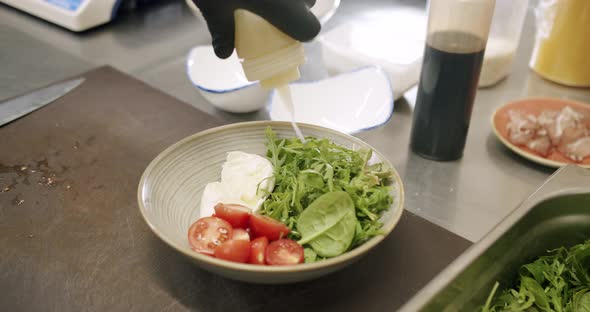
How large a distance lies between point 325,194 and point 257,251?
4.8 inches

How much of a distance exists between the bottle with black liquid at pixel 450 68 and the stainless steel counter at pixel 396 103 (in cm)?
8

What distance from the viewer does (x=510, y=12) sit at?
115 cm

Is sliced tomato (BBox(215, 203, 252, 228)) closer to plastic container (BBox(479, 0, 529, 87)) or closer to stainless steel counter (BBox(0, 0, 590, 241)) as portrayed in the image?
stainless steel counter (BBox(0, 0, 590, 241))

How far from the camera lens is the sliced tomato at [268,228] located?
677 mm

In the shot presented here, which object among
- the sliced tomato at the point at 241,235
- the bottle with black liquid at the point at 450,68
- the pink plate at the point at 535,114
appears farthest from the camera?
the pink plate at the point at 535,114

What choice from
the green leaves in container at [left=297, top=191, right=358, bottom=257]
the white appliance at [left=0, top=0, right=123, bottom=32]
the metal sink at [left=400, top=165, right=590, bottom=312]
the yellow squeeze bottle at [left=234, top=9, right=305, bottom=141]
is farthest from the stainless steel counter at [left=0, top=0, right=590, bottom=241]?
the yellow squeeze bottle at [left=234, top=9, right=305, bottom=141]

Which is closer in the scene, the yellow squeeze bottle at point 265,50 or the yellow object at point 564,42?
the yellow squeeze bottle at point 265,50

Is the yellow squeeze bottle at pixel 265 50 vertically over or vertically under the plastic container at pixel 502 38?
over

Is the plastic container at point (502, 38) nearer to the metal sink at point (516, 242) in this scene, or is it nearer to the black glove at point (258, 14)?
the metal sink at point (516, 242)

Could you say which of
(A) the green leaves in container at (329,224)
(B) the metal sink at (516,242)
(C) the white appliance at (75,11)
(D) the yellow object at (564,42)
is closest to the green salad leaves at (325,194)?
(A) the green leaves in container at (329,224)

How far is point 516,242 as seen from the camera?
2.20 feet

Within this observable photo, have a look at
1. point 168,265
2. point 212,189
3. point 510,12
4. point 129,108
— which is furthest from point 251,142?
point 510,12

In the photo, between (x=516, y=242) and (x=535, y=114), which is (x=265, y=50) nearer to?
(x=516, y=242)

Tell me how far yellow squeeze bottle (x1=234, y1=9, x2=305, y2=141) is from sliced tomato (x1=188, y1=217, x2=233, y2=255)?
20cm
